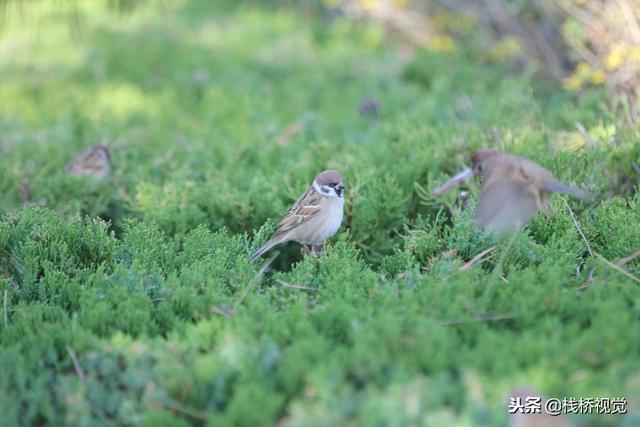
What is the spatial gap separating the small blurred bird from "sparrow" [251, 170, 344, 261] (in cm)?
178

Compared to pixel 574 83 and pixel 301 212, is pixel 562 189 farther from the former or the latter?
pixel 574 83

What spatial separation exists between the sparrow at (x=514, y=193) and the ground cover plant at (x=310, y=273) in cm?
11

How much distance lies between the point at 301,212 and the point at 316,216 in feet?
0.40

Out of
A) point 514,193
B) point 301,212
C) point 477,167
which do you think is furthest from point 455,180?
point 301,212

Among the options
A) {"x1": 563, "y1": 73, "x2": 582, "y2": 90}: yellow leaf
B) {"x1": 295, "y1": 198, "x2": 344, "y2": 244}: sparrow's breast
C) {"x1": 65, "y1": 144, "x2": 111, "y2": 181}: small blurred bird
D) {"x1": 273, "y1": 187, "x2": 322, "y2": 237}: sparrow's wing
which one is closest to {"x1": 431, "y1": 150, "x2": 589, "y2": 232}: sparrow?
{"x1": 295, "y1": 198, "x2": 344, "y2": 244}: sparrow's breast

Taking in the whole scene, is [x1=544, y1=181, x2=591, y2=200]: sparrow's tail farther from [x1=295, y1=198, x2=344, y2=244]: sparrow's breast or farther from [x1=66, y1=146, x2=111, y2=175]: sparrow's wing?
[x1=66, y1=146, x2=111, y2=175]: sparrow's wing

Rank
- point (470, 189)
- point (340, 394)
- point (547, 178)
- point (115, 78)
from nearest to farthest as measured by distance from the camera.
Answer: point (340, 394), point (547, 178), point (470, 189), point (115, 78)

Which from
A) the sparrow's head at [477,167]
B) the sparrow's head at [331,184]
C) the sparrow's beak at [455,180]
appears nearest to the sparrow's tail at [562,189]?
the sparrow's head at [477,167]

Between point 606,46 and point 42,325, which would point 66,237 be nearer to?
point 42,325

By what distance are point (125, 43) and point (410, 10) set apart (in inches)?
147

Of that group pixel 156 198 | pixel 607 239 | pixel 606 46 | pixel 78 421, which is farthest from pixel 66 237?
pixel 606 46

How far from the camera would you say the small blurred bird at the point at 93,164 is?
559 cm

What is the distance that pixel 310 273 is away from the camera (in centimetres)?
388

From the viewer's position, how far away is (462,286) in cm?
340
